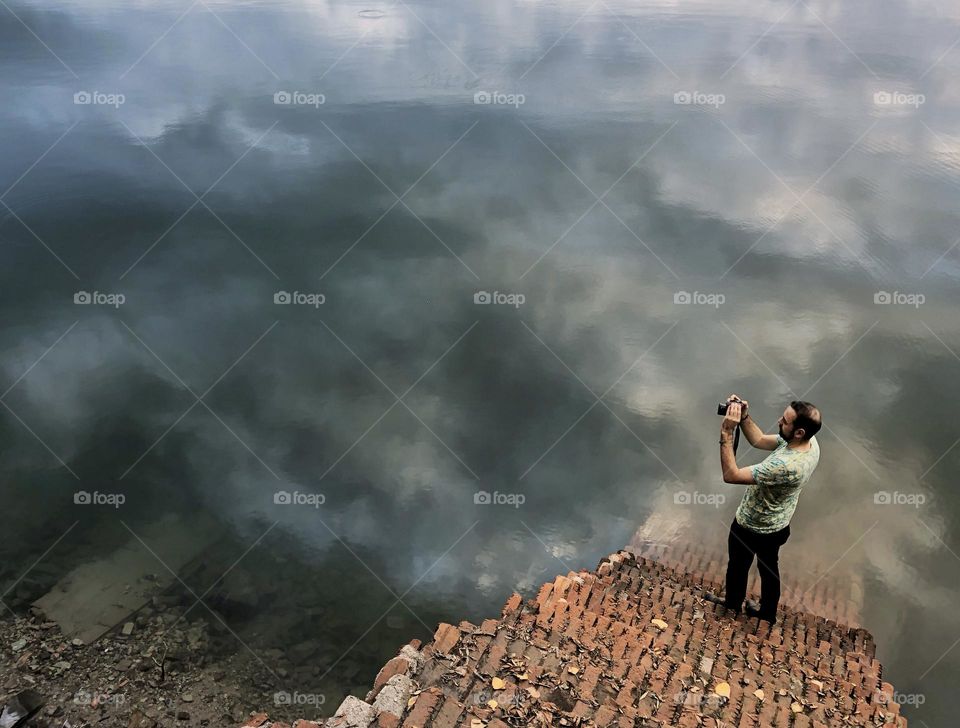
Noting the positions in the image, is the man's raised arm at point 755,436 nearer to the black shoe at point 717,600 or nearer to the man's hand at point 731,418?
the man's hand at point 731,418

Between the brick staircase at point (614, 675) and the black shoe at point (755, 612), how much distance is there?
0.09 metres

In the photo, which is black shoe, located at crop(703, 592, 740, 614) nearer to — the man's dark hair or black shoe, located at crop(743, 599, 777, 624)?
black shoe, located at crop(743, 599, 777, 624)

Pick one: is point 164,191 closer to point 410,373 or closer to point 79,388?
point 79,388

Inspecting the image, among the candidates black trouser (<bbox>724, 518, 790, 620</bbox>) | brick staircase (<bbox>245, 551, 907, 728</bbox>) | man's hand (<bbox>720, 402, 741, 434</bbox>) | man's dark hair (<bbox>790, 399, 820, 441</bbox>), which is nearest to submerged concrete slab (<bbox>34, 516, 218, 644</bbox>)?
brick staircase (<bbox>245, 551, 907, 728</bbox>)

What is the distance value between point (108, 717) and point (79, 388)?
5.55 metres

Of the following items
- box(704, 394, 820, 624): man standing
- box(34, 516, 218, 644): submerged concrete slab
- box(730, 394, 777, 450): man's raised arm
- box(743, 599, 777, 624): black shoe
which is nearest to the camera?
box(704, 394, 820, 624): man standing

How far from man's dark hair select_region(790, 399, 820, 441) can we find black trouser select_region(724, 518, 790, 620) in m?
0.98

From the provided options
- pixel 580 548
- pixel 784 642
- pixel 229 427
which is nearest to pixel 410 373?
pixel 229 427

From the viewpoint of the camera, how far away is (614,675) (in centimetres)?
439

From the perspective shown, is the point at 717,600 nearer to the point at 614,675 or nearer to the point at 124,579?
the point at 614,675

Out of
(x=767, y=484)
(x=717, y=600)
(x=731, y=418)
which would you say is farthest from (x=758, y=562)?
(x=731, y=418)

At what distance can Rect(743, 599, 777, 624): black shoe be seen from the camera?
5773mm

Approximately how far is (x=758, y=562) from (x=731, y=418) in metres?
1.33

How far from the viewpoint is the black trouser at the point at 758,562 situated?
543 cm
